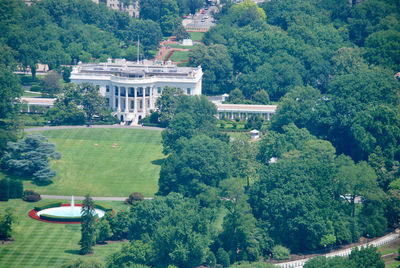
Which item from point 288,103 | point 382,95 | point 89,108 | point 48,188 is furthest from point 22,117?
point 382,95

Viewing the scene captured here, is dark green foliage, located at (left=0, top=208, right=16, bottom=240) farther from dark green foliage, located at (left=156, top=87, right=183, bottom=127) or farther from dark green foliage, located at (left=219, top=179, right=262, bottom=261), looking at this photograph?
dark green foliage, located at (left=156, top=87, right=183, bottom=127)

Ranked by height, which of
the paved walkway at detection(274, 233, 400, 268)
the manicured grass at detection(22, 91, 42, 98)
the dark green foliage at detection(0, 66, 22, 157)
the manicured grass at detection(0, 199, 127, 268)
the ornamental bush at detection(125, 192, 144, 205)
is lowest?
the manicured grass at detection(0, 199, 127, 268)

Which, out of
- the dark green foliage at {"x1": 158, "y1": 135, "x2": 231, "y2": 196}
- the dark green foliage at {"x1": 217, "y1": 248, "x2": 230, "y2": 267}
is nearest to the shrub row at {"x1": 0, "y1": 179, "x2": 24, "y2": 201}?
the dark green foliage at {"x1": 158, "y1": 135, "x2": 231, "y2": 196}

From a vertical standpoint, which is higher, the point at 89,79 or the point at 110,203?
the point at 89,79

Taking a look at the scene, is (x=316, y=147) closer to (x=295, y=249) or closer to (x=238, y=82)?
(x=295, y=249)

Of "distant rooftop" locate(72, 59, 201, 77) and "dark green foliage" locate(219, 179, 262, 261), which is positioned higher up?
"distant rooftop" locate(72, 59, 201, 77)

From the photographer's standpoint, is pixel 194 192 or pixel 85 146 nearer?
pixel 194 192
